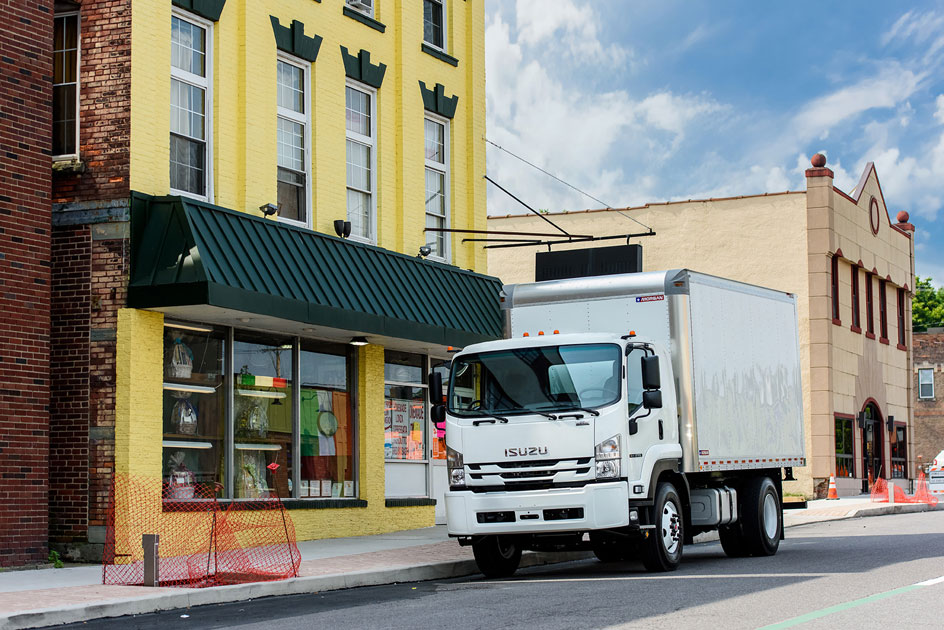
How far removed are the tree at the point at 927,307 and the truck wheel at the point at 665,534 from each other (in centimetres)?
6988

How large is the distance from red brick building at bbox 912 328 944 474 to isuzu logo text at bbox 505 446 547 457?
51.5 metres

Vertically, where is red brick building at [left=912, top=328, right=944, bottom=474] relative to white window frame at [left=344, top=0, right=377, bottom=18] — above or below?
below

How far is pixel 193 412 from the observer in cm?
1678

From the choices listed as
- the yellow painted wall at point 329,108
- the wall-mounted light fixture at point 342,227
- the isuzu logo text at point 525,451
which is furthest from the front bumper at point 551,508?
the wall-mounted light fixture at point 342,227

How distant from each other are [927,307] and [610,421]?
74919mm

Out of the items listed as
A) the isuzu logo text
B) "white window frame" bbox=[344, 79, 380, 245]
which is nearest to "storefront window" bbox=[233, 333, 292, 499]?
"white window frame" bbox=[344, 79, 380, 245]

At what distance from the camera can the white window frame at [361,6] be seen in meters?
20.4

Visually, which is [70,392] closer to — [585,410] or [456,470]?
[456,470]

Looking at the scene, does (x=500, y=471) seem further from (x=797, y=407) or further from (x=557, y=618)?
(x=797, y=407)

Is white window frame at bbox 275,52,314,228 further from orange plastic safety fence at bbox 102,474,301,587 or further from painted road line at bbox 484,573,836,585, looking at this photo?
painted road line at bbox 484,573,836,585

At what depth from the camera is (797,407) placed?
59.9ft

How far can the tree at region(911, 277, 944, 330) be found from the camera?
81.3 metres

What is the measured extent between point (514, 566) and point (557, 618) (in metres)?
4.84

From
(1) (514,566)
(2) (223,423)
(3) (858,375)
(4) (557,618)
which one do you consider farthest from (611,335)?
(3) (858,375)
